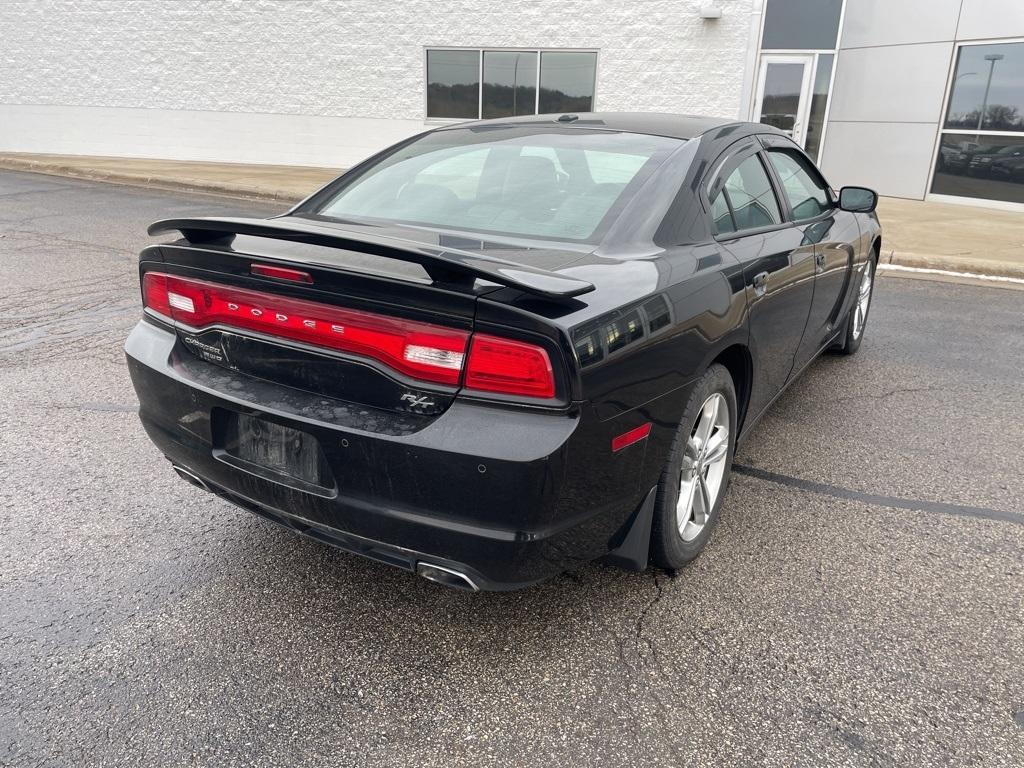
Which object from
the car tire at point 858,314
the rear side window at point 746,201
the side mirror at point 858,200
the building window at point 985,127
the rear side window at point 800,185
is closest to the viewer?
the rear side window at point 746,201

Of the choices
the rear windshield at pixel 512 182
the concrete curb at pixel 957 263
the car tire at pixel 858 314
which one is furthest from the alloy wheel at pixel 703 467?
the concrete curb at pixel 957 263

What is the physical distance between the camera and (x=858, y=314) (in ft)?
18.1

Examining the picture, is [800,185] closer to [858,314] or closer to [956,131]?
[858,314]

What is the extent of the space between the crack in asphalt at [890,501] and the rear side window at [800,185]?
4.14 ft

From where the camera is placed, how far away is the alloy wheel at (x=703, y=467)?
2.80 metres

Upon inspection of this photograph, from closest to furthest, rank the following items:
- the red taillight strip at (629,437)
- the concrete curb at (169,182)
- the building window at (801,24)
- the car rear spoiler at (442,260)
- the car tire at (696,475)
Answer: the car rear spoiler at (442,260)
the red taillight strip at (629,437)
the car tire at (696,475)
the concrete curb at (169,182)
the building window at (801,24)

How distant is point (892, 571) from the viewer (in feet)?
9.63

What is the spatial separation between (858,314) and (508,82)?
1141 centimetres

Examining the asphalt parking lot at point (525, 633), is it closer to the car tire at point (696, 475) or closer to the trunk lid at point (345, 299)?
the car tire at point (696, 475)

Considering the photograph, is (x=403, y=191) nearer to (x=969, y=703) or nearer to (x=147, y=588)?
(x=147, y=588)

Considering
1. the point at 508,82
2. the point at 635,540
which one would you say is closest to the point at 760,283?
the point at 635,540

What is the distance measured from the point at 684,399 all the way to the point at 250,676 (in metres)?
1.56

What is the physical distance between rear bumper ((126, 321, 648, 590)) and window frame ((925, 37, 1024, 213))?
1346cm

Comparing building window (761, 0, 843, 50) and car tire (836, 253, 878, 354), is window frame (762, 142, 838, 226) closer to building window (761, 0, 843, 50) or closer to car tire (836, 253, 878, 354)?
car tire (836, 253, 878, 354)
